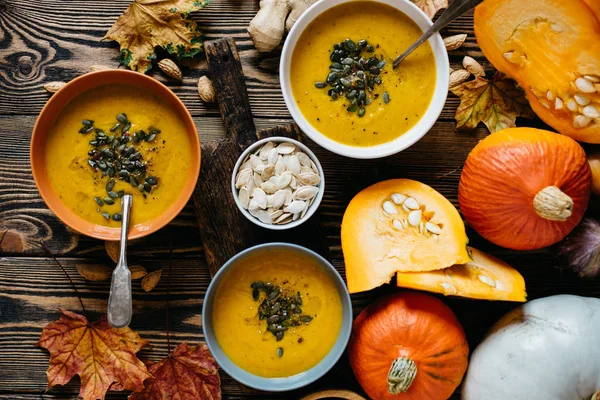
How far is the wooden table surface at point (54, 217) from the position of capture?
62.8 inches

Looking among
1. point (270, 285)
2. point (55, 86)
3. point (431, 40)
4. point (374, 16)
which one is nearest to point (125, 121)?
point (55, 86)

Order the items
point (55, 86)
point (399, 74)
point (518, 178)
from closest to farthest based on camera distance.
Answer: point (518, 178), point (399, 74), point (55, 86)

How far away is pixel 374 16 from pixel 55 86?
91 centimetres

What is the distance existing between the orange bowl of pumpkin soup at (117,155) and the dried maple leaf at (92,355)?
0.32m

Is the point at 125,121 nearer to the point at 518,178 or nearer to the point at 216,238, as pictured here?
the point at 216,238

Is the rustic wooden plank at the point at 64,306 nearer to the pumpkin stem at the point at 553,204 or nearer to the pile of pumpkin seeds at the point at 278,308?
the pile of pumpkin seeds at the point at 278,308

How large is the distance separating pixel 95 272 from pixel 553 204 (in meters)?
1.23

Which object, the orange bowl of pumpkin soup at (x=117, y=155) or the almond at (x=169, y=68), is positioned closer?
the orange bowl of pumpkin soup at (x=117, y=155)

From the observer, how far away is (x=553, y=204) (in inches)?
50.8

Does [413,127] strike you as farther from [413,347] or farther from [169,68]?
[169,68]

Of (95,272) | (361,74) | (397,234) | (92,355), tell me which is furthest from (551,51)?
(92,355)

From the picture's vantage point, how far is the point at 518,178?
1.36 meters

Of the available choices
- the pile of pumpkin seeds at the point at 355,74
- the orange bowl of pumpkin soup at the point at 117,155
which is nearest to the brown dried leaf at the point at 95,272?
the orange bowl of pumpkin soup at the point at 117,155

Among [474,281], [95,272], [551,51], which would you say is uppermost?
→ [551,51]
